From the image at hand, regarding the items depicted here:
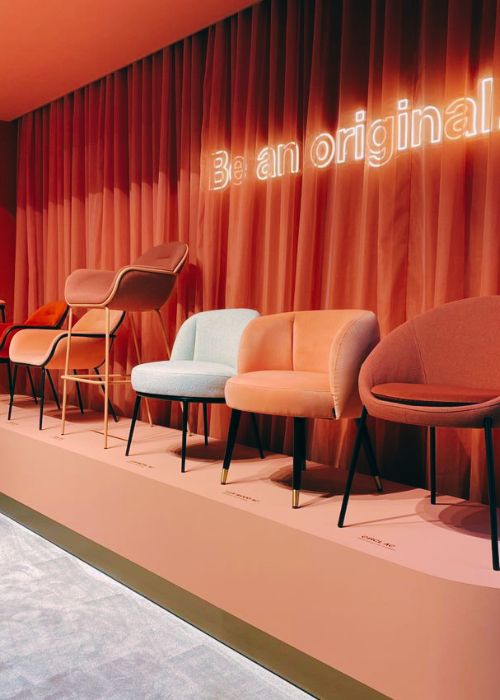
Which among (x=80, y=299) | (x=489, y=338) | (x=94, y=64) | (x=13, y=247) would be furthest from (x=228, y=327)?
(x=13, y=247)

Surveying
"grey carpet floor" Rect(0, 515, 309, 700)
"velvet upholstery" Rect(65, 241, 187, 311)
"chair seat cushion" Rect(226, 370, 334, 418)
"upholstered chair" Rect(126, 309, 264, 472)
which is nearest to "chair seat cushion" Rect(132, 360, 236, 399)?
"upholstered chair" Rect(126, 309, 264, 472)

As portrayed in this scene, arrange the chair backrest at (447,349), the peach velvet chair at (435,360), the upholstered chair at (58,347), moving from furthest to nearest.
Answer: the upholstered chair at (58,347), the chair backrest at (447,349), the peach velvet chair at (435,360)

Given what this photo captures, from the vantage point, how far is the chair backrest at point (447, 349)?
2.13 m

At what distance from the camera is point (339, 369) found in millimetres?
2143

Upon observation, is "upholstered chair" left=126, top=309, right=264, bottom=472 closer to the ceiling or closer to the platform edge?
the platform edge

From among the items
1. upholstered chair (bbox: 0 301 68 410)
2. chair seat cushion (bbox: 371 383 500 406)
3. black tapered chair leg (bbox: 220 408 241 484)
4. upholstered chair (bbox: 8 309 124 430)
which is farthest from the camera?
upholstered chair (bbox: 0 301 68 410)

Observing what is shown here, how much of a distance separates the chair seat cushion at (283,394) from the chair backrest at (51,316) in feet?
7.85

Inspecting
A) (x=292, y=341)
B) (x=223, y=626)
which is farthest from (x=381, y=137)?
(x=223, y=626)

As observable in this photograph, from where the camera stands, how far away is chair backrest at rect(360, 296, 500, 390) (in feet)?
6.98

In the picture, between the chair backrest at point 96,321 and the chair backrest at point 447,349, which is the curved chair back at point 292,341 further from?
the chair backrest at point 96,321

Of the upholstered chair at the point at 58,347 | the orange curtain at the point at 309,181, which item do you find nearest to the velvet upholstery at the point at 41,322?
the upholstered chair at the point at 58,347

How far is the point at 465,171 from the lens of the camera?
2533 millimetres

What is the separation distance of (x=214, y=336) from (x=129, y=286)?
521 mm

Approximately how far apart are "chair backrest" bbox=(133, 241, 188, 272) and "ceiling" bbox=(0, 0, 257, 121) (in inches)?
51.6
